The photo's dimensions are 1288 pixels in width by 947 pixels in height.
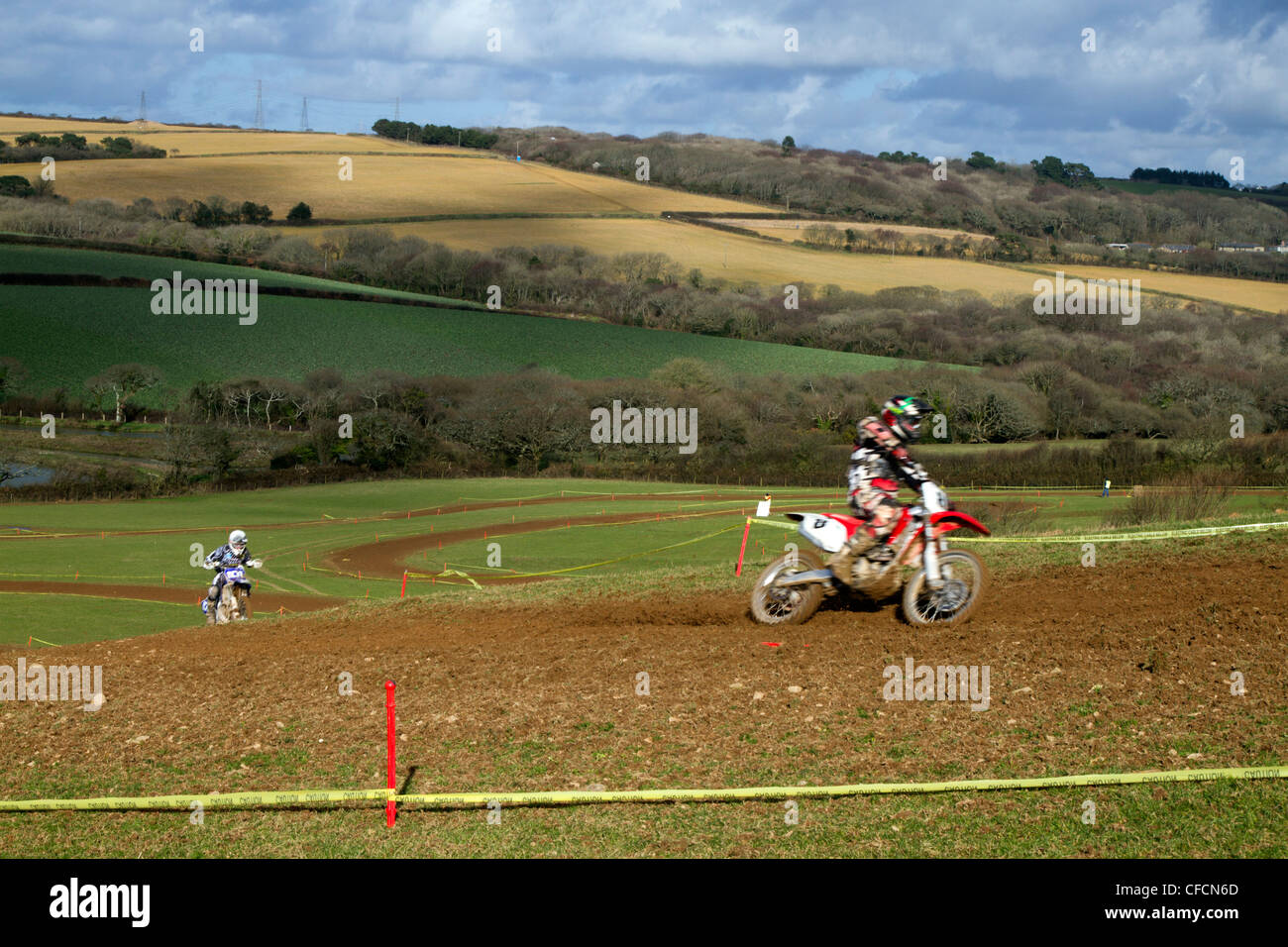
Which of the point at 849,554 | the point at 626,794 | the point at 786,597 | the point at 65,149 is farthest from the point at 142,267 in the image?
the point at 626,794

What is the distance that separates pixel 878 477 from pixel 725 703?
3.67 meters

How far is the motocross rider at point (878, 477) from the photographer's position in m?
13.2

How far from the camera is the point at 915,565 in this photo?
46.8 ft

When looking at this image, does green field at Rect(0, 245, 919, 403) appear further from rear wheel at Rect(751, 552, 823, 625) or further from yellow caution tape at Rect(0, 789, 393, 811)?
yellow caution tape at Rect(0, 789, 393, 811)

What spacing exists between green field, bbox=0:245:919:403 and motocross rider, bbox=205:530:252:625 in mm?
75392

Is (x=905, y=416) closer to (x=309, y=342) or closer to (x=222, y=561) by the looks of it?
(x=222, y=561)

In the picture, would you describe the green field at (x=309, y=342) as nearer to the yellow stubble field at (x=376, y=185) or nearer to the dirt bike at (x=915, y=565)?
the yellow stubble field at (x=376, y=185)

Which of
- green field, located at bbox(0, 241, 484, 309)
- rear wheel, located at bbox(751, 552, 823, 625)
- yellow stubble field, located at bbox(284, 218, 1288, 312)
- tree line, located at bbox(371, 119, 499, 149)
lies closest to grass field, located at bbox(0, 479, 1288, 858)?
rear wheel, located at bbox(751, 552, 823, 625)

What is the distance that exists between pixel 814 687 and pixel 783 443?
221ft

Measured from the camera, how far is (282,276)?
4747 inches

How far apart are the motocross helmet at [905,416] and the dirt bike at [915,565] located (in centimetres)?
67

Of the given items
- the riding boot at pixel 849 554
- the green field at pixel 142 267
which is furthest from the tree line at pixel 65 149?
the riding boot at pixel 849 554
